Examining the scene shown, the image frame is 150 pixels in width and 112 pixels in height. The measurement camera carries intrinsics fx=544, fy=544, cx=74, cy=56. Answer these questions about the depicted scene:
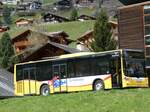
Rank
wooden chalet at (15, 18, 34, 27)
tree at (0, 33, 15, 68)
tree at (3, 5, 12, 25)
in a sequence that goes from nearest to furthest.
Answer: tree at (0, 33, 15, 68)
wooden chalet at (15, 18, 34, 27)
tree at (3, 5, 12, 25)

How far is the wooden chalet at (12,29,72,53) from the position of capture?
309 feet

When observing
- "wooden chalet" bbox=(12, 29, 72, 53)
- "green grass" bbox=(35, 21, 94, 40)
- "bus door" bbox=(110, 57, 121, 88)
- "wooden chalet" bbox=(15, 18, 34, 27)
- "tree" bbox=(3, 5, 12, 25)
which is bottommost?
"bus door" bbox=(110, 57, 121, 88)

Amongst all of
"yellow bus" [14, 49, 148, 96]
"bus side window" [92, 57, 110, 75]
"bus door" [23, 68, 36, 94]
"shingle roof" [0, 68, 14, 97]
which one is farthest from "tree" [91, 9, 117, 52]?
"bus side window" [92, 57, 110, 75]

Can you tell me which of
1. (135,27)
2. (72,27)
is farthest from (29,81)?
(72,27)

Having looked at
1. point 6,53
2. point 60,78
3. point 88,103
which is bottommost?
point 88,103

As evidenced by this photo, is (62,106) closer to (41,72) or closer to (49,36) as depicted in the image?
(41,72)

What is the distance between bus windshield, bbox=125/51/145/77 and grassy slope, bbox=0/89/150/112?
10.1 m

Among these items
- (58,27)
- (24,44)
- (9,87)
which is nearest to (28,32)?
(24,44)

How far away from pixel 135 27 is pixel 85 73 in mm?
5738

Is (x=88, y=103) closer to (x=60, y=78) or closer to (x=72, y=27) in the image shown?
(x=60, y=78)

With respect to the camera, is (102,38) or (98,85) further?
(102,38)

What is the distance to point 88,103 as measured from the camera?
59.3 ft

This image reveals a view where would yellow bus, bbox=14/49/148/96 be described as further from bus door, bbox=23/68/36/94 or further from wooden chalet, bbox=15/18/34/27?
wooden chalet, bbox=15/18/34/27

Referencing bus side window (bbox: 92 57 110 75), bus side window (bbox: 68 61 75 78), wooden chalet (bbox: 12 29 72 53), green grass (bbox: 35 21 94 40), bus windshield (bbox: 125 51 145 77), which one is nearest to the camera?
bus windshield (bbox: 125 51 145 77)
